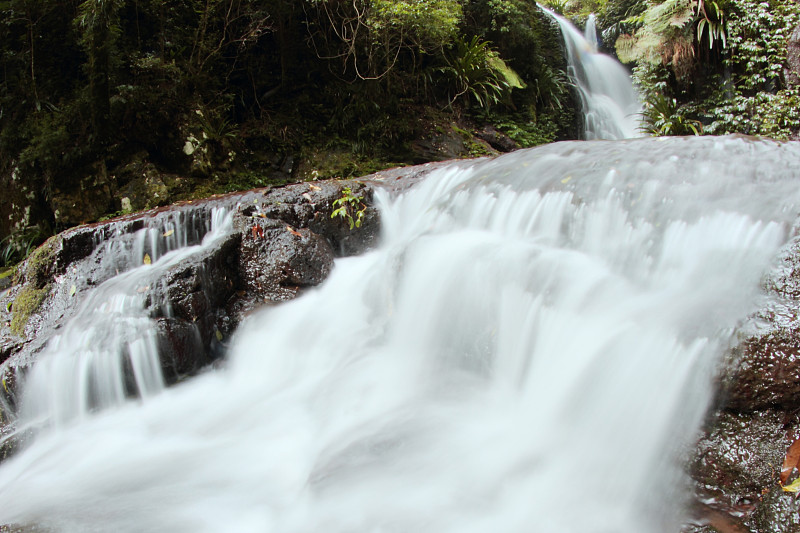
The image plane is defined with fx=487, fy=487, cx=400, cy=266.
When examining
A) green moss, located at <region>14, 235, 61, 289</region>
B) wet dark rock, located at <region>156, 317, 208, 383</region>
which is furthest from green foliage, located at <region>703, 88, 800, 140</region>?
green moss, located at <region>14, 235, 61, 289</region>

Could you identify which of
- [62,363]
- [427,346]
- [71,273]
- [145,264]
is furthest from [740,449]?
[71,273]

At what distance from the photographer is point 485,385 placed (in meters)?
3.26

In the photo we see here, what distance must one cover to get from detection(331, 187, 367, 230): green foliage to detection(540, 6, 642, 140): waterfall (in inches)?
282

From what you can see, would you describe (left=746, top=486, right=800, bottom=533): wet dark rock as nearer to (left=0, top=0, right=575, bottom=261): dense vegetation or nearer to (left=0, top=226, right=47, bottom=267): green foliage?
(left=0, top=0, right=575, bottom=261): dense vegetation

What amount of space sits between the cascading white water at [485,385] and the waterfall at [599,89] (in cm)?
674

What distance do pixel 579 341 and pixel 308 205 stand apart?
3.12 metres

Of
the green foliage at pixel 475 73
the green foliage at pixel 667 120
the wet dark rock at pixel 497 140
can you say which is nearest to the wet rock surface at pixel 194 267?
the wet dark rock at pixel 497 140

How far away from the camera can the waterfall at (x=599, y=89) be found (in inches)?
420

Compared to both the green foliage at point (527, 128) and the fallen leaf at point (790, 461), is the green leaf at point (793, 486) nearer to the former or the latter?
the fallen leaf at point (790, 461)

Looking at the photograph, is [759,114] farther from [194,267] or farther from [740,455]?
[194,267]

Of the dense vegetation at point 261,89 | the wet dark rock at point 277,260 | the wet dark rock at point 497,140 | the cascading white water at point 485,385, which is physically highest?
the dense vegetation at point 261,89

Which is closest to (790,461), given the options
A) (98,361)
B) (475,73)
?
(98,361)

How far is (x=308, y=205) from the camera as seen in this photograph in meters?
5.01

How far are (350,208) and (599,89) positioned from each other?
9046 mm
